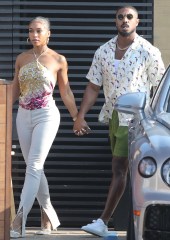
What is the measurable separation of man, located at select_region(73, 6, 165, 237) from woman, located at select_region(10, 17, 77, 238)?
1.10 feet

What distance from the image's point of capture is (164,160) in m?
5.29

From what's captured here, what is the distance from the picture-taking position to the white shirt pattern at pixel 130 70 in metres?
7.81

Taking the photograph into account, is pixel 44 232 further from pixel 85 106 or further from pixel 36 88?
pixel 36 88

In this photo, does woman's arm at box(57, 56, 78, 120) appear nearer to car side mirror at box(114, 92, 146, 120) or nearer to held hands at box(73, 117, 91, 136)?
held hands at box(73, 117, 91, 136)

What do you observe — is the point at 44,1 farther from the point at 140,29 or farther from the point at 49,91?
the point at 49,91

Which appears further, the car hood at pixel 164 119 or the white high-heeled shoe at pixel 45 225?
the white high-heeled shoe at pixel 45 225

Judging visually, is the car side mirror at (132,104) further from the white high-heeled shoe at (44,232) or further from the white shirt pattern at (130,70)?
the white high-heeled shoe at (44,232)

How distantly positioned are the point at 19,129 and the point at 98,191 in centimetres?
232

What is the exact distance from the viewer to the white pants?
7.68m

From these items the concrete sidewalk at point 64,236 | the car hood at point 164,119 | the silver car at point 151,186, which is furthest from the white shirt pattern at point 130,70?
the silver car at point 151,186

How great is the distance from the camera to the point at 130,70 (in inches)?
307

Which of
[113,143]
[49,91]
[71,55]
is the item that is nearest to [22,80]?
[49,91]

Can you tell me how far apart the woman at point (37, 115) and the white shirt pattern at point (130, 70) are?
1.33 feet

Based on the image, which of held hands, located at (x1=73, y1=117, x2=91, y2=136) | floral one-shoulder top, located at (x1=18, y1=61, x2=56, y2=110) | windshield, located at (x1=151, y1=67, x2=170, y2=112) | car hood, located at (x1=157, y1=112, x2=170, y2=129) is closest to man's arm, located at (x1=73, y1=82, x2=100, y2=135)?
held hands, located at (x1=73, y1=117, x2=91, y2=136)
